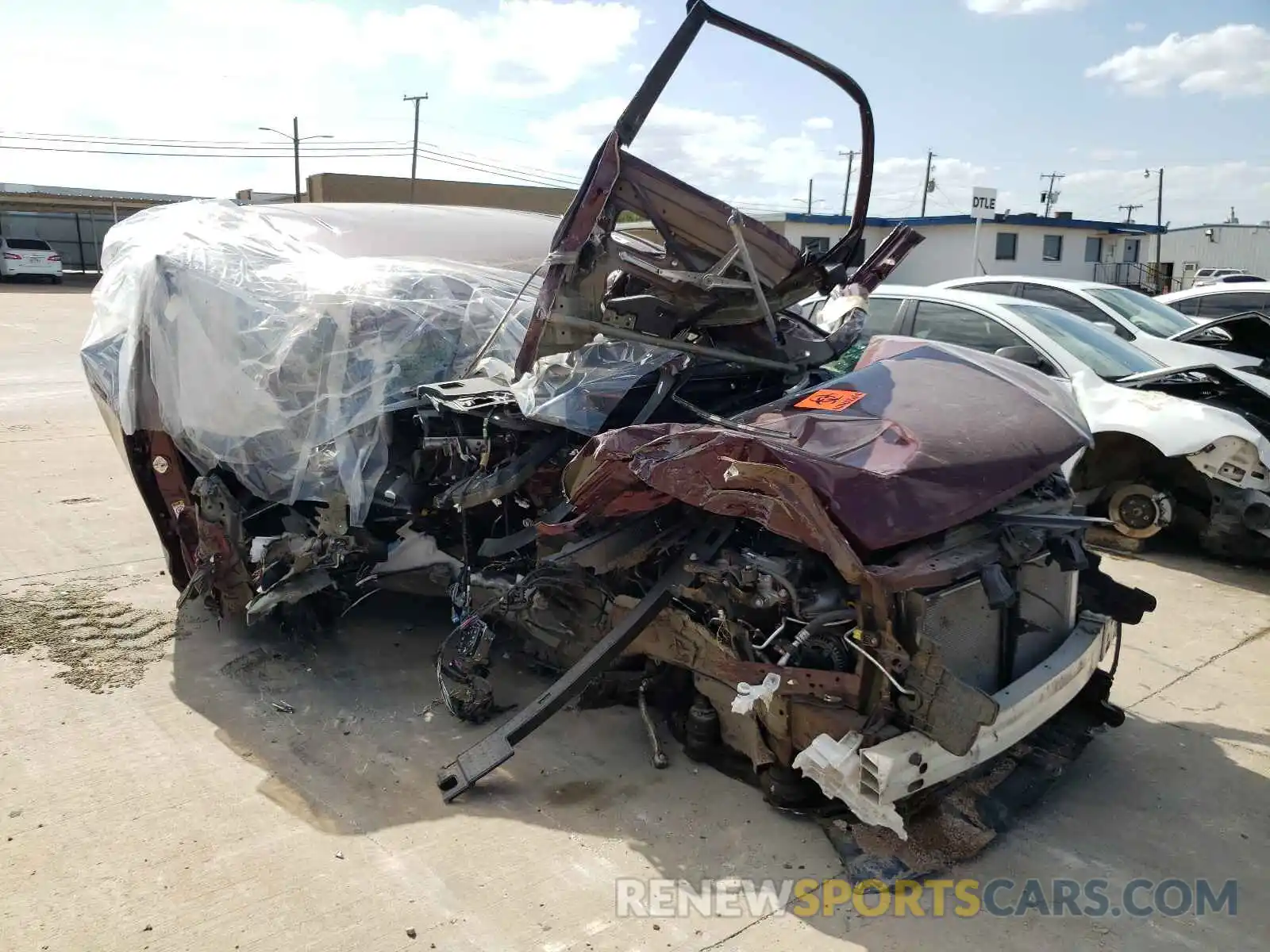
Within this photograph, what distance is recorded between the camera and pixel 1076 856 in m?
2.98

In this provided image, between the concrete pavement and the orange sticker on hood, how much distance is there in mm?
1346

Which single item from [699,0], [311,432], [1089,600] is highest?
[699,0]

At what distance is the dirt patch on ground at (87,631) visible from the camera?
4270mm

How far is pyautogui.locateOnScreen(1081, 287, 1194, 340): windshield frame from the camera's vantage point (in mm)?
8234

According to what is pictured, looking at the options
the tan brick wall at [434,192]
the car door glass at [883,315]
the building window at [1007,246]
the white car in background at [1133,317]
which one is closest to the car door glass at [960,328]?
the car door glass at [883,315]

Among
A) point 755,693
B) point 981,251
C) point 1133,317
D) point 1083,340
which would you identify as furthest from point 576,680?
point 981,251

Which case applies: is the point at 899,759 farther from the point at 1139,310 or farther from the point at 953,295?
the point at 1139,310

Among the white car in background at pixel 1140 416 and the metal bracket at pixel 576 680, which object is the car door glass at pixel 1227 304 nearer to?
the white car in background at pixel 1140 416

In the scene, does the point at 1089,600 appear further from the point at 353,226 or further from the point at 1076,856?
the point at 353,226

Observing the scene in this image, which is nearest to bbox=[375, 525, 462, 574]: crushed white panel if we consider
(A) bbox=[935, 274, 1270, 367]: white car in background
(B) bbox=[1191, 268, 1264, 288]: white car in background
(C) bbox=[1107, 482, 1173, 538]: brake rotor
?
(C) bbox=[1107, 482, 1173, 538]: brake rotor

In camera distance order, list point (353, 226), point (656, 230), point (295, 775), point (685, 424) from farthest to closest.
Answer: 1. point (353, 226)
2. point (656, 230)
3. point (295, 775)
4. point (685, 424)

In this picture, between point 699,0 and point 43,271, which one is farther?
point 43,271

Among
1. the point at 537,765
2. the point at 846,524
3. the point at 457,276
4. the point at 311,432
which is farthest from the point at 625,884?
the point at 457,276

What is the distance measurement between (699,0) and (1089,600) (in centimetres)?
257
